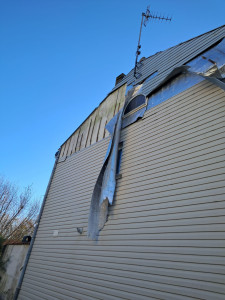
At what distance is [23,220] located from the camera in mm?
23312

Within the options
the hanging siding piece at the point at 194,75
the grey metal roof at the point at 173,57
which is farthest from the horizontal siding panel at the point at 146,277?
the grey metal roof at the point at 173,57

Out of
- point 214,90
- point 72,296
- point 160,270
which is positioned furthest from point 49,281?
point 214,90

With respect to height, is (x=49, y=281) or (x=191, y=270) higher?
(x=191, y=270)

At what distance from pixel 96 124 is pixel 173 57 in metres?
3.88

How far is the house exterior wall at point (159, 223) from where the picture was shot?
Answer: 11.2 ft

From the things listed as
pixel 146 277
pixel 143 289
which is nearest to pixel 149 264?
pixel 146 277

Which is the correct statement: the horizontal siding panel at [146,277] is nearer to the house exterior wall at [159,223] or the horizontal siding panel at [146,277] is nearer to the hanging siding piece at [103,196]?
the house exterior wall at [159,223]

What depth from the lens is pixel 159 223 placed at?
4.20 m

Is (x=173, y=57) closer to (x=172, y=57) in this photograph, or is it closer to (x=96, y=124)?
(x=172, y=57)

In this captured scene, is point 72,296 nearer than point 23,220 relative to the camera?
Yes

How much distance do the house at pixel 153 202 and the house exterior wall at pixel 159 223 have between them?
0.7 inches

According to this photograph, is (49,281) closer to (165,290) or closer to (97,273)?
(97,273)

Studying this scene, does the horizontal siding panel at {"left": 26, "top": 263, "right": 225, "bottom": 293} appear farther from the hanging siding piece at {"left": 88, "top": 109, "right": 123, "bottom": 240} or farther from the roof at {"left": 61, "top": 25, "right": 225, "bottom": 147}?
the roof at {"left": 61, "top": 25, "right": 225, "bottom": 147}

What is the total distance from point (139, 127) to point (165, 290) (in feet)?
13.7
